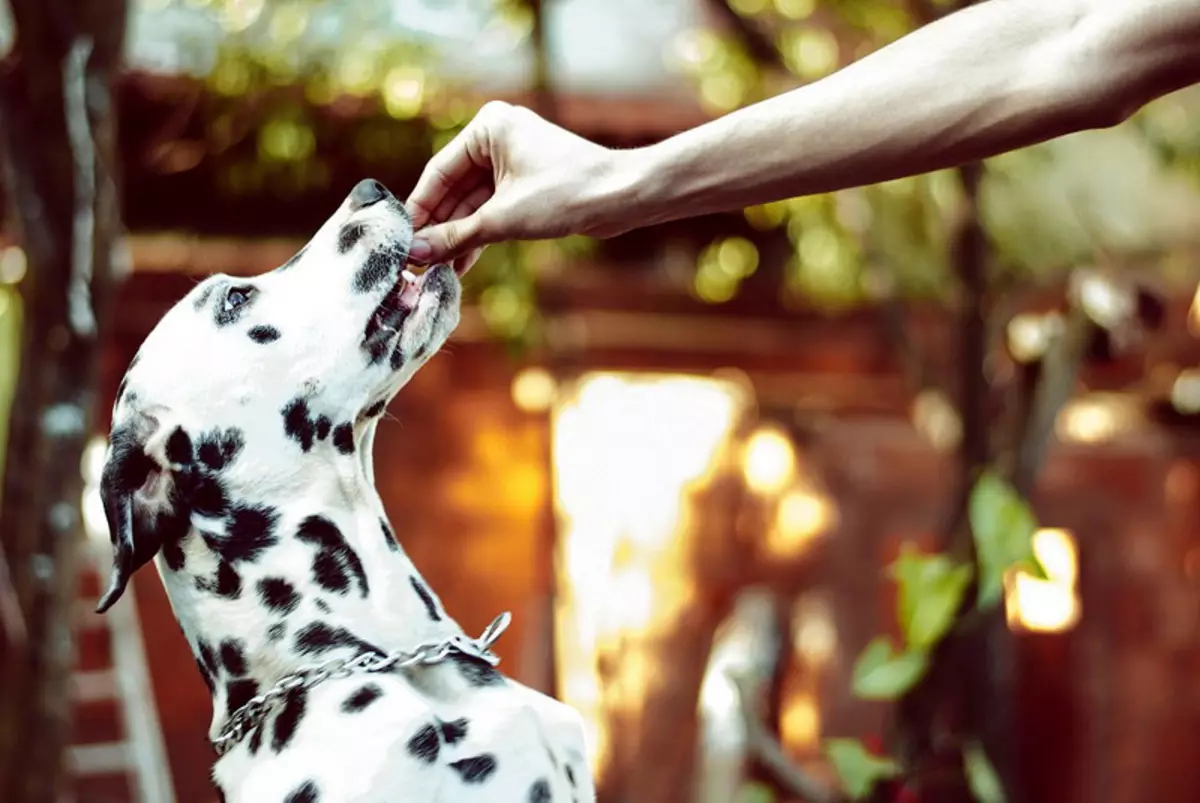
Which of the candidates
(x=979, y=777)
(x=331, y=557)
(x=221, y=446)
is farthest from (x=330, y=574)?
(x=979, y=777)

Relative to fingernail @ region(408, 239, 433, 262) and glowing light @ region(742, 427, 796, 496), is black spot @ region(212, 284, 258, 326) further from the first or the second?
glowing light @ region(742, 427, 796, 496)

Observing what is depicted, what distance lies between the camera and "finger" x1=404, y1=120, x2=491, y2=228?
1.80 meters

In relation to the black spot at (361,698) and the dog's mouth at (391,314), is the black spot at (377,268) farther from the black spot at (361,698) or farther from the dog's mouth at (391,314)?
the black spot at (361,698)

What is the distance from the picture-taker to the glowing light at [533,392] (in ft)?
21.4

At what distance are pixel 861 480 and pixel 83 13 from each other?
4.05 metres

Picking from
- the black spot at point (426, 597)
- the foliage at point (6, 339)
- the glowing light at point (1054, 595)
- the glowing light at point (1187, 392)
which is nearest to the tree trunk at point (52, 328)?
the black spot at point (426, 597)

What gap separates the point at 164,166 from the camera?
5.91 m

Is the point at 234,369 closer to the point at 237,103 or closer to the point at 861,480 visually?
the point at 237,103

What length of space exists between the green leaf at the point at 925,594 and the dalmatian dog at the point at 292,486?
57.7 inches

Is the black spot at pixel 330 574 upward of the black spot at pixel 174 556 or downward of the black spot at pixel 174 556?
downward

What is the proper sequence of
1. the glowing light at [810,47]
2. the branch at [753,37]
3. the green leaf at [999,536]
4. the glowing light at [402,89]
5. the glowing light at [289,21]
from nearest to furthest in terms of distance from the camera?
the green leaf at [999,536]
the branch at [753,37]
the glowing light at [289,21]
the glowing light at [402,89]
the glowing light at [810,47]

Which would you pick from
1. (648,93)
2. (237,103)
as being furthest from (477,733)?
(648,93)

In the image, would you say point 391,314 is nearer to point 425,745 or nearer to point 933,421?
point 425,745

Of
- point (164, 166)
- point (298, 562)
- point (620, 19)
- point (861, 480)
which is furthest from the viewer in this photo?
point (620, 19)
